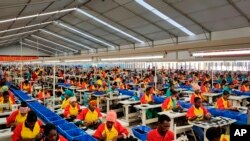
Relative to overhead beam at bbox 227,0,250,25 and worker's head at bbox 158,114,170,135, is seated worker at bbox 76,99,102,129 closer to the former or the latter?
worker's head at bbox 158,114,170,135

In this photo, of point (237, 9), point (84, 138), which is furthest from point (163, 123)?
point (237, 9)

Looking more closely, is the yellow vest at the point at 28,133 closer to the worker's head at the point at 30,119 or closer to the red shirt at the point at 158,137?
the worker's head at the point at 30,119

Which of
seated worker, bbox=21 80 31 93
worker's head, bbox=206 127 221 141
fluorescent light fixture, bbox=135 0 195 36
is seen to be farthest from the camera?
fluorescent light fixture, bbox=135 0 195 36

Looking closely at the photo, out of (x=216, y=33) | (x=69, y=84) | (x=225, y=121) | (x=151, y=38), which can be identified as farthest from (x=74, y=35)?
(x=225, y=121)

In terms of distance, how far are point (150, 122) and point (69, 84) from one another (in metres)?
8.49

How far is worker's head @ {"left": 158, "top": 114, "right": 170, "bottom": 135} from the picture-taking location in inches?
169

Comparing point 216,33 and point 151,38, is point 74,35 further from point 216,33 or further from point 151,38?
point 216,33

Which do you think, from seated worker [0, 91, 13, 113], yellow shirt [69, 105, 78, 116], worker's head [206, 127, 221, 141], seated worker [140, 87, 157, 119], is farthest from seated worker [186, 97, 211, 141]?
seated worker [0, 91, 13, 113]

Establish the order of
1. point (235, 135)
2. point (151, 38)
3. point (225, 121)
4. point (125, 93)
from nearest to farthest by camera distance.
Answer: point (235, 135)
point (225, 121)
point (125, 93)
point (151, 38)

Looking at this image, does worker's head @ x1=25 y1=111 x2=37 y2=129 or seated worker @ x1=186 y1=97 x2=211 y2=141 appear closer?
worker's head @ x1=25 y1=111 x2=37 y2=129

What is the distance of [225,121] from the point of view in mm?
6578

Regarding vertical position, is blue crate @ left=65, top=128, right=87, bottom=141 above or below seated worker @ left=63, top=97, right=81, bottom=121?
below

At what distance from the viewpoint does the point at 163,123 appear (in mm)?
4344

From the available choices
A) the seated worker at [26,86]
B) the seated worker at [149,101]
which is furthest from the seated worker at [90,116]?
the seated worker at [26,86]
